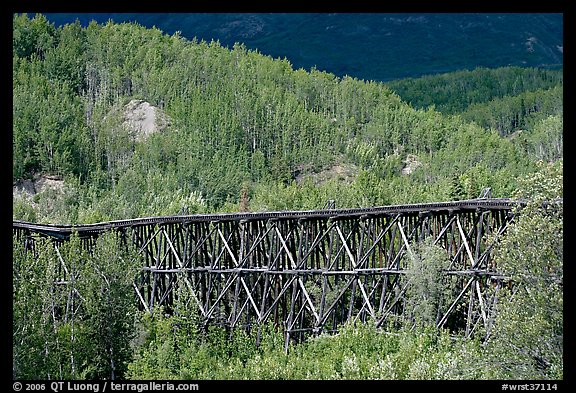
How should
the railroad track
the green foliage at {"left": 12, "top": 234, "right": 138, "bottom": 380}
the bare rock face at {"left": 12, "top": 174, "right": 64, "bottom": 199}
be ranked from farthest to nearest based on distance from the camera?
1. the bare rock face at {"left": 12, "top": 174, "right": 64, "bottom": 199}
2. the railroad track
3. the green foliage at {"left": 12, "top": 234, "right": 138, "bottom": 380}

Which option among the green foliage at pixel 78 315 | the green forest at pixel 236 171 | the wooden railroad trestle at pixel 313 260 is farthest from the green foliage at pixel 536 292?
the green foliage at pixel 78 315

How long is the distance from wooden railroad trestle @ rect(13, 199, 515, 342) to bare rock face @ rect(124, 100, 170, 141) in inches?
2375

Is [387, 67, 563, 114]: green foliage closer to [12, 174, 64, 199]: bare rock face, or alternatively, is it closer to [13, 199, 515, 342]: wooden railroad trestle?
[12, 174, 64, 199]: bare rock face

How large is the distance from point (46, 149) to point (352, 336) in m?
67.8

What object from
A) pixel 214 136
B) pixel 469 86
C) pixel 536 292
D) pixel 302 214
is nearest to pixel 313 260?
pixel 302 214

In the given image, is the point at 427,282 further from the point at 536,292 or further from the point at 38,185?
the point at 38,185

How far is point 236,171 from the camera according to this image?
8912 centimetres

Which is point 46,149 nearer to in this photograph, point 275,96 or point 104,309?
point 275,96

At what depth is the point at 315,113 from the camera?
108562 mm

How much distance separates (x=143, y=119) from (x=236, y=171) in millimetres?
19521

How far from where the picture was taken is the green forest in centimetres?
2209

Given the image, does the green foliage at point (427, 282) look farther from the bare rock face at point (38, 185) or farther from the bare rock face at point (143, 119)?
the bare rock face at point (143, 119)

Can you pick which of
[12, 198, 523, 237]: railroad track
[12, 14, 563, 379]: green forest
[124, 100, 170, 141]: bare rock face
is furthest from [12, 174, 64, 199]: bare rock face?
[12, 198, 523, 237]: railroad track

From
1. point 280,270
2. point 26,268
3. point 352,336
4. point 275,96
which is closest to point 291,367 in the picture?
point 352,336
